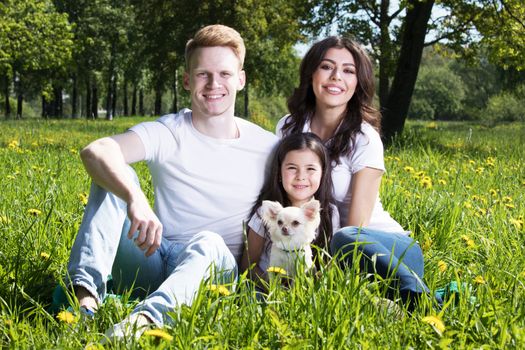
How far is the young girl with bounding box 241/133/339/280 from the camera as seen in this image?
3.26 meters

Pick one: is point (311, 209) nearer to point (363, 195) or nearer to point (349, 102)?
point (363, 195)

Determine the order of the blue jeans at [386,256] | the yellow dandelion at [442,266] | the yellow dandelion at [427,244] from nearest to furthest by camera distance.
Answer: the blue jeans at [386,256] → the yellow dandelion at [442,266] → the yellow dandelion at [427,244]

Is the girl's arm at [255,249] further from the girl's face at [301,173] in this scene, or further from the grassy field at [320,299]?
the grassy field at [320,299]

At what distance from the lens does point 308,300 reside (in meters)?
2.43

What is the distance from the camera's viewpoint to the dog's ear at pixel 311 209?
9.48ft

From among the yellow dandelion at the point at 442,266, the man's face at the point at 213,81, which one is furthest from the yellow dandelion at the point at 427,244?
the man's face at the point at 213,81

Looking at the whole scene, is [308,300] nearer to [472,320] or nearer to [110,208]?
[472,320]

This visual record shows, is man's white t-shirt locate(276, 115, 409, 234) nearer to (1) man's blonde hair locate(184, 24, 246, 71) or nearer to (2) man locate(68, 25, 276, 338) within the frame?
(2) man locate(68, 25, 276, 338)

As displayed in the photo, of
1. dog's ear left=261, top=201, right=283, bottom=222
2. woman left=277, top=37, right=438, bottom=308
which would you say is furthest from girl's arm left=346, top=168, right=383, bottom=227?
dog's ear left=261, top=201, right=283, bottom=222

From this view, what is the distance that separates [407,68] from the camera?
516 inches

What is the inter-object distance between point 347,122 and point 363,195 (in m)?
0.50

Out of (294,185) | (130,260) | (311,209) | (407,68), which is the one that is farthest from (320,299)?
(407,68)

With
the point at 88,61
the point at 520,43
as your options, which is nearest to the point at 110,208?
the point at 520,43

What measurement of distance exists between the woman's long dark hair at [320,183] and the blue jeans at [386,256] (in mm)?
244
